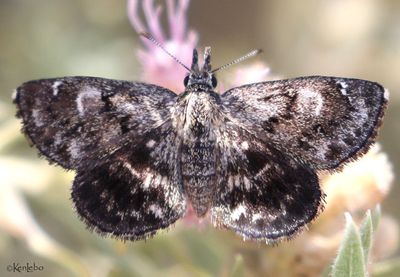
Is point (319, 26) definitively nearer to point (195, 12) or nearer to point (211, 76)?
point (195, 12)

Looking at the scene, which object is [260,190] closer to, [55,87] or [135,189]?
[135,189]

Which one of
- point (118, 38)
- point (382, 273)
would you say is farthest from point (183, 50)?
point (118, 38)

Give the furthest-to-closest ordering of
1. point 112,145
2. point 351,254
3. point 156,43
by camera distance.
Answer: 1. point 156,43
2. point 112,145
3. point 351,254

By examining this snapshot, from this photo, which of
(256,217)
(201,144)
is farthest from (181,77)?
(256,217)

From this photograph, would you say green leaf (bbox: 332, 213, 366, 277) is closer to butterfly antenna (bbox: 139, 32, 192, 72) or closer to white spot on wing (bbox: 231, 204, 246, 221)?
white spot on wing (bbox: 231, 204, 246, 221)

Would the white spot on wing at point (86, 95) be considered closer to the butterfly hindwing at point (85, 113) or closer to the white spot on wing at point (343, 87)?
the butterfly hindwing at point (85, 113)

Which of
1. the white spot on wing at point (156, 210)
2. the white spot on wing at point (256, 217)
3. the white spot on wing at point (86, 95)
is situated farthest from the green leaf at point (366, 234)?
the white spot on wing at point (86, 95)
